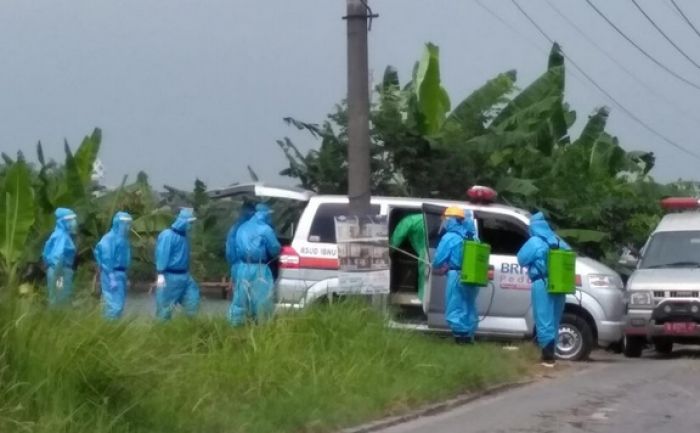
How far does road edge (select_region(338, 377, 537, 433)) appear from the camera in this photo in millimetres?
11211

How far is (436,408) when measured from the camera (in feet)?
40.8

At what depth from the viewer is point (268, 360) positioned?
1204cm

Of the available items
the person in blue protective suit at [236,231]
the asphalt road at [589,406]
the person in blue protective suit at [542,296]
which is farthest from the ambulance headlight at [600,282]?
the person in blue protective suit at [236,231]

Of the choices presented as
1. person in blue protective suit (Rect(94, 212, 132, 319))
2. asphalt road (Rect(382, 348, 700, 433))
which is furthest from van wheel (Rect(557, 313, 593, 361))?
person in blue protective suit (Rect(94, 212, 132, 319))

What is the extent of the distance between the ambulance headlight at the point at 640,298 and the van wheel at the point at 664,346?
0.99 metres

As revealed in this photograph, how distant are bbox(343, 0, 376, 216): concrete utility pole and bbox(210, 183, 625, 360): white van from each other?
56.9 inches

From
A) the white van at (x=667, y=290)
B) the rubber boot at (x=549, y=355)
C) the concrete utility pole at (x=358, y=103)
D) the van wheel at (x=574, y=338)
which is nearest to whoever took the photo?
the concrete utility pole at (x=358, y=103)

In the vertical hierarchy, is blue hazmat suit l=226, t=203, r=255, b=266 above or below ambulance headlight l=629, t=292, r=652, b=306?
above

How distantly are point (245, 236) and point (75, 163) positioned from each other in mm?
5892

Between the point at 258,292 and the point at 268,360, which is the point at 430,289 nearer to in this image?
the point at 258,292

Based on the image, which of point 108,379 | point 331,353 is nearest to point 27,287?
point 108,379

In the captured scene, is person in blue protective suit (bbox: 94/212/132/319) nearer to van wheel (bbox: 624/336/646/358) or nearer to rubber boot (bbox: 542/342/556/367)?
rubber boot (bbox: 542/342/556/367)

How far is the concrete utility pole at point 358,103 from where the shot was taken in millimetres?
14844

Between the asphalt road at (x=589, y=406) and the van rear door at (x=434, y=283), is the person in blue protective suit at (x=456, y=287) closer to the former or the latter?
the van rear door at (x=434, y=283)
